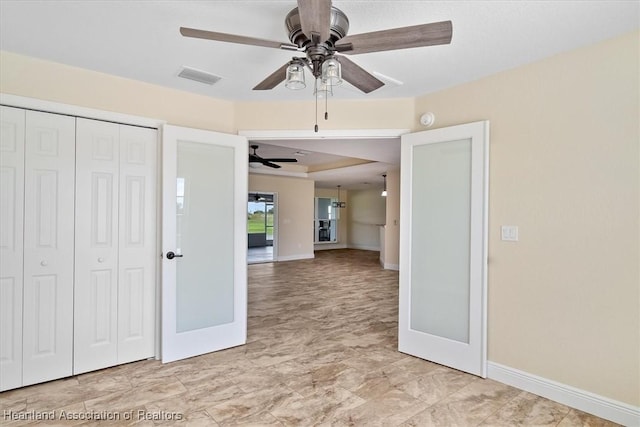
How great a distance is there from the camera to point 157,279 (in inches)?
128

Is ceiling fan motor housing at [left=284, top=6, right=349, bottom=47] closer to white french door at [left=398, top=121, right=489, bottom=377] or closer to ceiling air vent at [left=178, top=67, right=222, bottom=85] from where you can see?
ceiling air vent at [left=178, top=67, right=222, bottom=85]

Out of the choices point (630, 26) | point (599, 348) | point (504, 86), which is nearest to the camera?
point (630, 26)

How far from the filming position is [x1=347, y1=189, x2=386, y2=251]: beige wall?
13.7m

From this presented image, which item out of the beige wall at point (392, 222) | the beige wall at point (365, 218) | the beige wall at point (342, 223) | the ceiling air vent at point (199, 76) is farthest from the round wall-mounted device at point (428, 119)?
the beige wall at point (342, 223)

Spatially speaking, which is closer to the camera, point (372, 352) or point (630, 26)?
point (630, 26)

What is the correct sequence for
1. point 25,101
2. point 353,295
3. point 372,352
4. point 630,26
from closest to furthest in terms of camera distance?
1. point 630,26
2. point 25,101
3. point 372,352
4. point 353,295

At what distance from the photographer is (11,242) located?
2627mm

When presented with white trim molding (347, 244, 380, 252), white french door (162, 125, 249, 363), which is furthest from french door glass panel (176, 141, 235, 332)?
white trim molding (347, 244, 380, 252)

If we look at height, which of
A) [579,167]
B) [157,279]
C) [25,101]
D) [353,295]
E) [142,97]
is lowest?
[353,295]

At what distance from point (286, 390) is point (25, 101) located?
302cm

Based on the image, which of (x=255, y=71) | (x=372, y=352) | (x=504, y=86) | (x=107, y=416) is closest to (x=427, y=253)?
(x=372, y=352)

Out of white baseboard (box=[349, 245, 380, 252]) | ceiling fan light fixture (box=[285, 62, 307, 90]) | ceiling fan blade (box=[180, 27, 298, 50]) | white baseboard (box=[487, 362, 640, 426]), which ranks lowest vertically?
white baseboard (box=[349, 245, 380, 252])

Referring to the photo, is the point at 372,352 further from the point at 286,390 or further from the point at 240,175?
the point at 240,175

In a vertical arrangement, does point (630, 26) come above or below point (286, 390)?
above
